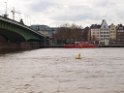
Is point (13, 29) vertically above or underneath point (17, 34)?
above

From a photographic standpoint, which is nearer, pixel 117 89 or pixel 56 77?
pixel 117 89

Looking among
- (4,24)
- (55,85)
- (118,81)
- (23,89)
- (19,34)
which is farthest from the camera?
(19,34)

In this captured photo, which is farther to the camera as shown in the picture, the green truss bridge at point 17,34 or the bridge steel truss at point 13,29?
the green truss bridge at point 17,34

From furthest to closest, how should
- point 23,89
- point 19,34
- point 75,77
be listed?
point 19,34
point 75,77
point 23,89

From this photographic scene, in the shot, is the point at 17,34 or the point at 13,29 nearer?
the point at 13,29

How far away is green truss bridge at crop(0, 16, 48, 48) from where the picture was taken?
98.7 metres

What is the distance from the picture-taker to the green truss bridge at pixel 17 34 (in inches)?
3887

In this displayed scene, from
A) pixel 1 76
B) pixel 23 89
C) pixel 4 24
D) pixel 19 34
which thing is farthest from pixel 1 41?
pixel 23 89

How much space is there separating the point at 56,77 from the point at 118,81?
6.06 metres

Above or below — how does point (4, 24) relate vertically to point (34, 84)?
above

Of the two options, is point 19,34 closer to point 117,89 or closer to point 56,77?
point 56,77

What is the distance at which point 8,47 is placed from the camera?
138 metres

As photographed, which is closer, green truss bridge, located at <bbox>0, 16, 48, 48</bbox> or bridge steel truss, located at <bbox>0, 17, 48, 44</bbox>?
bridge steel truss, located at <bbox>0, 17, 48, 44</bbox>

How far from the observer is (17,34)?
11900 cm
